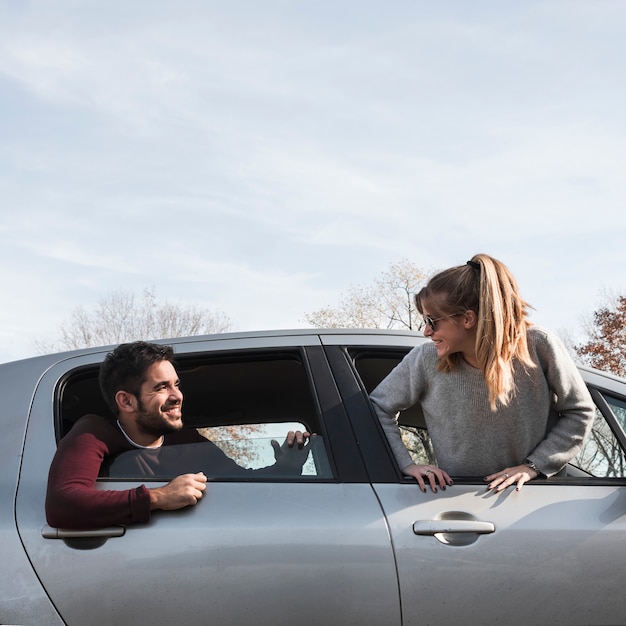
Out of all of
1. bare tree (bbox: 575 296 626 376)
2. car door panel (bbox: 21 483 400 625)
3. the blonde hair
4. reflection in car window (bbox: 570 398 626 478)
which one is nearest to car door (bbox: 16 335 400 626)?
car door panel (bbox: 21 483 400 625)

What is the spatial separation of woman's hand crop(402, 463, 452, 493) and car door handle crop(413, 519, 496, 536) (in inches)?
4.6

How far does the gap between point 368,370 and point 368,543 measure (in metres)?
0.88

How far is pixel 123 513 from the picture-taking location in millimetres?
2312

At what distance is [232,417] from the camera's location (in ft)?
11.7

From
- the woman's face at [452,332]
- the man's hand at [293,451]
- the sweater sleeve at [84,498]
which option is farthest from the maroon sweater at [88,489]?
the woman's face at [452,332]

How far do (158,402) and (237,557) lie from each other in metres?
0.72

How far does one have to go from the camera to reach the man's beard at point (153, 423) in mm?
2750

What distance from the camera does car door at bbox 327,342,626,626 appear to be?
88.3 inches

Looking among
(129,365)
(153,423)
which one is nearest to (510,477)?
(153,423)

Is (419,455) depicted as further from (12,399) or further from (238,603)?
(12,399)

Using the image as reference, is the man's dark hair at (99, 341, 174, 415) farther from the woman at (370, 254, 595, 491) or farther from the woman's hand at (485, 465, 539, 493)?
the woman's hand at (485, 465, 539, 493)

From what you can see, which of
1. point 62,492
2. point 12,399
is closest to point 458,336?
point 62,492

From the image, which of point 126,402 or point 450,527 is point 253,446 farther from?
point 450,527

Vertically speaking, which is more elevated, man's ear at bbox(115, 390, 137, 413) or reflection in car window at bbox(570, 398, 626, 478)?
man's ear at bbox(115, 390, 137, 413)
